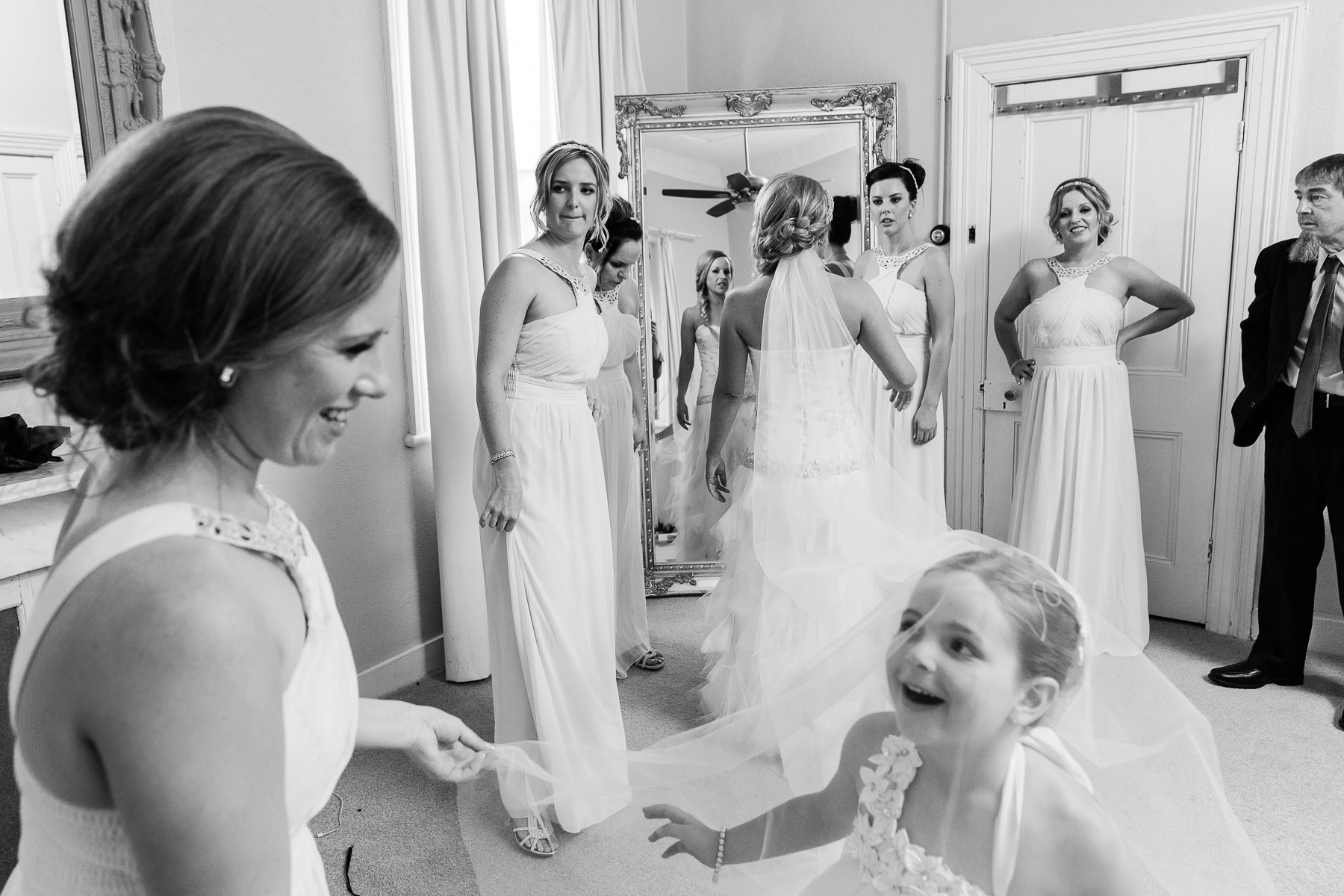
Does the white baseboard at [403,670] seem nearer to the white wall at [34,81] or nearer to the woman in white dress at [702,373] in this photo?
the woman in white dress at [702,373]

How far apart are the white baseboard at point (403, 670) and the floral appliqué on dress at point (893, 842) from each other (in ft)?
8.03

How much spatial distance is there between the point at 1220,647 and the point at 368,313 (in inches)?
161

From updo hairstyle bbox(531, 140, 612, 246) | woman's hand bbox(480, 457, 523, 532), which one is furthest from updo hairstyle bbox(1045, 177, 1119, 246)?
woman's hand bbox(480, 457, 523, 532)

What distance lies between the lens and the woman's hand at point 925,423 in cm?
383

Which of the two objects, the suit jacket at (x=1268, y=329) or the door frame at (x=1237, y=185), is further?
the door frame at (x=1237, y=185)

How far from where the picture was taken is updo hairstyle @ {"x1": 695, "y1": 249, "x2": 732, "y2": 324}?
14.3 ft

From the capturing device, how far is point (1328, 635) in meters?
3.77

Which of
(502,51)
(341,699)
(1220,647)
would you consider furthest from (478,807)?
(1220,647)

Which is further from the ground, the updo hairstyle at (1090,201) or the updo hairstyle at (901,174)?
the updo hairstyle at (901,174)

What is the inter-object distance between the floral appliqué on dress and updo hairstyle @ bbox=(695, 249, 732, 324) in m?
3.27

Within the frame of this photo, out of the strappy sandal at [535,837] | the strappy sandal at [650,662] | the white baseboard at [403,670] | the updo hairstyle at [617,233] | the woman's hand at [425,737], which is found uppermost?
the updo hairstyle at [617,233]

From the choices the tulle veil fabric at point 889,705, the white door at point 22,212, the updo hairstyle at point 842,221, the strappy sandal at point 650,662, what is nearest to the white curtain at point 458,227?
the strappy sandal at point 650,662

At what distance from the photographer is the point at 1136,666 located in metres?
1.34

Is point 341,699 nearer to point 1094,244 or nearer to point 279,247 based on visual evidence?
point 279,247
